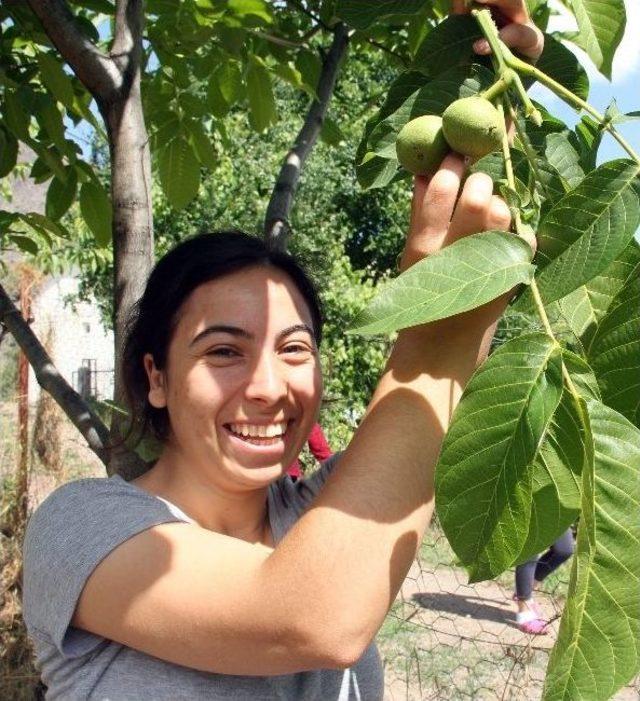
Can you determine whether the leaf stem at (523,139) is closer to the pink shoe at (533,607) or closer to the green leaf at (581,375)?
the green leaf at (581,375)

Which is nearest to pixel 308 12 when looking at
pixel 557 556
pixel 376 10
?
pixel 376 10

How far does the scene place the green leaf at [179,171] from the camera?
2.17 meters

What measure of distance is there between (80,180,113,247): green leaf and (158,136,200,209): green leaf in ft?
0.71

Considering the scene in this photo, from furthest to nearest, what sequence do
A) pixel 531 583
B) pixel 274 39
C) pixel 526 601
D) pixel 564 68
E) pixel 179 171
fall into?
pixel 526 601
pixel 531 583
pixel 179 171
pixel 274 39
pixel 564 68

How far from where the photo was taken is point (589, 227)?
2.77ft

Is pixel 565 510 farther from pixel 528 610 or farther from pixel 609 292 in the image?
pixel 528 610

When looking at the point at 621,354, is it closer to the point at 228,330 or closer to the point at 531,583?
the point at 228,330

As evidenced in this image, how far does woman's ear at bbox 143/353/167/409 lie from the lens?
52.9 inches

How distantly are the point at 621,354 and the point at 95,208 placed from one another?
5.80ft

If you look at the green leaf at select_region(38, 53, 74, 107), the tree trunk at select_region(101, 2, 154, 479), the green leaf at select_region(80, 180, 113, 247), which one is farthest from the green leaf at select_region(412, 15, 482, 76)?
the green leaf at select_region(80, 180, 113, 247)

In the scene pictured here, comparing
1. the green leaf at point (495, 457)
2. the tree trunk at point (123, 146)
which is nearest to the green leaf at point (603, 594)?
the green leaf at point (495, 457)

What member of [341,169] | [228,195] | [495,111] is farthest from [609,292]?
[341,169]

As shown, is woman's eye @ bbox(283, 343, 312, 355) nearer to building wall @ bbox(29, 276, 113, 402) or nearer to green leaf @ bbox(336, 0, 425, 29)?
green leaf @ bbox(336, 0, 425, 29)

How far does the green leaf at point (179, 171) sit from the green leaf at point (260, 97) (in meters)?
0.22
